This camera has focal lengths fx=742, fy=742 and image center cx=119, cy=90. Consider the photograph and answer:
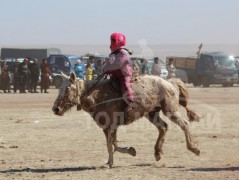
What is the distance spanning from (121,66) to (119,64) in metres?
0.05

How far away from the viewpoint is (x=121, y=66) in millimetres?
11695

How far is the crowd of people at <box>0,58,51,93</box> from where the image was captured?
117ft

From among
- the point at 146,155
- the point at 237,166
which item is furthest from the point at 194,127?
the point at 237,166

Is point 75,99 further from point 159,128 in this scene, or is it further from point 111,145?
point 159,128

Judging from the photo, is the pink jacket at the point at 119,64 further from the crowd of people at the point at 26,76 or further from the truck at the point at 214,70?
the truck at the point at 214,70

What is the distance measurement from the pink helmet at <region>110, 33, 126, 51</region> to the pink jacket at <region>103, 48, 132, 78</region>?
0.28 feet

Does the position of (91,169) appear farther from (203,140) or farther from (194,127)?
(194,127)

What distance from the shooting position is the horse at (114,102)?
1166 centimetres

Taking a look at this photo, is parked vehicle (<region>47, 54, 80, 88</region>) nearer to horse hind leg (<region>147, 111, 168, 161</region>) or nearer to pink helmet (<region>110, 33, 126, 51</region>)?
horse hind leg (<region>147, 111, 168, 161</region>)

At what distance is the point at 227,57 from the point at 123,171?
3490 centimetres

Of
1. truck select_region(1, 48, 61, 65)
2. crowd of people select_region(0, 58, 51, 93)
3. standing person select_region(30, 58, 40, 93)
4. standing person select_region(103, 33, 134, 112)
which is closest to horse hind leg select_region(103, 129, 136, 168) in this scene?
standing person select_region(103, 33, 134, 112)

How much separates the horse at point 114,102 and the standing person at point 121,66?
0.31 ft

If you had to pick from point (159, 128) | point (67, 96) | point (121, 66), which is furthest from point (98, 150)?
point (121, 66)

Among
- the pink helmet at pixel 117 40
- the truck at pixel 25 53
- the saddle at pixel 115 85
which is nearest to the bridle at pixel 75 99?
the saddle at pixel 115 85
